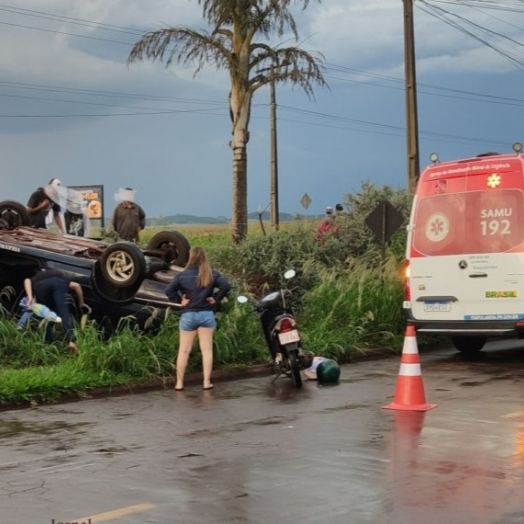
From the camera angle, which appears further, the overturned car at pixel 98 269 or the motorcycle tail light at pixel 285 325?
the overturned car at pixel 98 269

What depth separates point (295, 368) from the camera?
445 inches

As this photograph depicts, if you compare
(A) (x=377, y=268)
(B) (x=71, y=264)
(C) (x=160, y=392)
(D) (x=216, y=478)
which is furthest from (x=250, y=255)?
(D) (x=216, y=478)

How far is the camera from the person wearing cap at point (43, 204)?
16453 mm

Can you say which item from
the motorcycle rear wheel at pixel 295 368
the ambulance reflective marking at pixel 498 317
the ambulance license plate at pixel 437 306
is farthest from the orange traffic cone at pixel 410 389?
the ambulance license plate at pixel 437 306

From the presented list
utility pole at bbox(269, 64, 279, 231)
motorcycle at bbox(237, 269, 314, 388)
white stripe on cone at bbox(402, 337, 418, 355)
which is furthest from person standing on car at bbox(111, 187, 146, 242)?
utility pole at bbox(269, 64, 279, 231)

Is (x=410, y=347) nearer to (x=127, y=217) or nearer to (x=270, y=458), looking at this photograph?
(x=270, y=458)

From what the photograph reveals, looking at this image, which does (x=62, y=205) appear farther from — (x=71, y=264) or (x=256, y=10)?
(x=256, y=10)

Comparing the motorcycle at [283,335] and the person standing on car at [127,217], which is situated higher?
the person standing on car at [127,217]

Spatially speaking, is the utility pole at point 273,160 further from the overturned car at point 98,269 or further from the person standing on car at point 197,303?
the person standing on car at point 197,303

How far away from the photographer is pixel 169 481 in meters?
6.60

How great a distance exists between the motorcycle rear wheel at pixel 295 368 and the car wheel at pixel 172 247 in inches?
146

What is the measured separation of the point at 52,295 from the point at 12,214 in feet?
11.4

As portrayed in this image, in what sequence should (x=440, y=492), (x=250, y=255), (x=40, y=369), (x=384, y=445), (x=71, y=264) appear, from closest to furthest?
(x=440, y=492)
(x=384, y=445)
(x=40, y=369)
(x=71, y=264)
(x=250, y=255)

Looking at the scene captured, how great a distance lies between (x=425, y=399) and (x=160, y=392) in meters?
3.38
